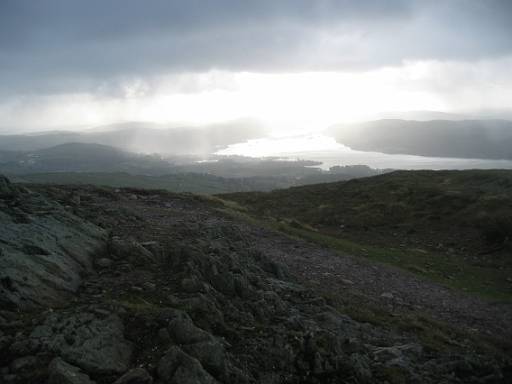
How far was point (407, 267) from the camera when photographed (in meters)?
23.8

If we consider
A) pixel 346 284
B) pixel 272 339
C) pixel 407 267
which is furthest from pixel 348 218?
pixel 272 339

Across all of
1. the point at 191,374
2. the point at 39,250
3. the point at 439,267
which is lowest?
the point at 439,267

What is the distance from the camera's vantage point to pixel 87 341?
7734 mm

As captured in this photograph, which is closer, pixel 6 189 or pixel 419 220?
pixel 6 189

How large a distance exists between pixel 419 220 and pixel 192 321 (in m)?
29.8

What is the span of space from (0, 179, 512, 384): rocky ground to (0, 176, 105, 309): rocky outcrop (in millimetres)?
44

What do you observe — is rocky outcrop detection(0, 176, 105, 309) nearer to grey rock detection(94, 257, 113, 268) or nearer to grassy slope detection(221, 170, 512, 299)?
grey rock detection(94, 257, 113, 268)

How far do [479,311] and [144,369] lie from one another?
16619 mm

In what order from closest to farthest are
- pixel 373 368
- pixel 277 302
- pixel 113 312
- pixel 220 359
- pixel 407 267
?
pixel 220 359 → pixel 113 312 → pixel 373 368 → pixel 277 302 → pixel 407 267

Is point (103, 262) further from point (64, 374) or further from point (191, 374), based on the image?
point (191, 374)

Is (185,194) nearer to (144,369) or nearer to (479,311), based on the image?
(479,311)

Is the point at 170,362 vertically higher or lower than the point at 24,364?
lower

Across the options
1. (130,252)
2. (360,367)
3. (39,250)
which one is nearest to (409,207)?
(360,367)

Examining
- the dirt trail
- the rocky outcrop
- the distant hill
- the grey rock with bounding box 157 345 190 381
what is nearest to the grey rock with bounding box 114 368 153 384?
the grey rock with bounding box 157 345 190 381
